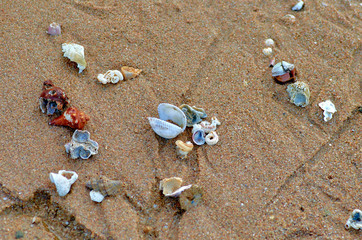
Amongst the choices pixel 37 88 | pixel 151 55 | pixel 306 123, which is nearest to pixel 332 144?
pixel 306 123

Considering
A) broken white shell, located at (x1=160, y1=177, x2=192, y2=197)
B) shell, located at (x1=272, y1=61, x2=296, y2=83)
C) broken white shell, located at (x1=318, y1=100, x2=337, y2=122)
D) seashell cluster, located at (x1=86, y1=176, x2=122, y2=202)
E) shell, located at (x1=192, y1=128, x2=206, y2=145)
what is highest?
shell, located at (x1=272, y1=61, x2=296, y2=83)

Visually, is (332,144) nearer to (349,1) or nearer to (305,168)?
(305,168)

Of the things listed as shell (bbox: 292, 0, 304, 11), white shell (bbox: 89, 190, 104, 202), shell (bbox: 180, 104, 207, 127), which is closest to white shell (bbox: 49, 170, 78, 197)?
white shell (bbox: 89, 190, 104, 202)

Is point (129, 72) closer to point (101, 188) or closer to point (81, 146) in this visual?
point (81, 146)

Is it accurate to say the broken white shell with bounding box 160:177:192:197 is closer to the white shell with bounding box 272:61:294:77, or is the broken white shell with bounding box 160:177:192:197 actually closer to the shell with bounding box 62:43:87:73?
the shell with bounding box 62:43:87:73

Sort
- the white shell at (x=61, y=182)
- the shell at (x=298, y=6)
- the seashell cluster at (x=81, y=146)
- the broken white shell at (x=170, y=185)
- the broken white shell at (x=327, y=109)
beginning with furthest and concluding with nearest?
1. the shell at (x=298, y=6)
2. the broken white shell at (x=327, y=109)
3. the seashell cluster at (x=81, y=146)
4. the broken white shell at (x=170, y=185)
5. the white shell at (x=61, y=182)

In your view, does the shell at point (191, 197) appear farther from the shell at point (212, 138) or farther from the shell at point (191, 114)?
the shell at point (191, 114)

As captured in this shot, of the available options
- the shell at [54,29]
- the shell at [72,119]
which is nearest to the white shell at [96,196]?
the shell at [72,119]
